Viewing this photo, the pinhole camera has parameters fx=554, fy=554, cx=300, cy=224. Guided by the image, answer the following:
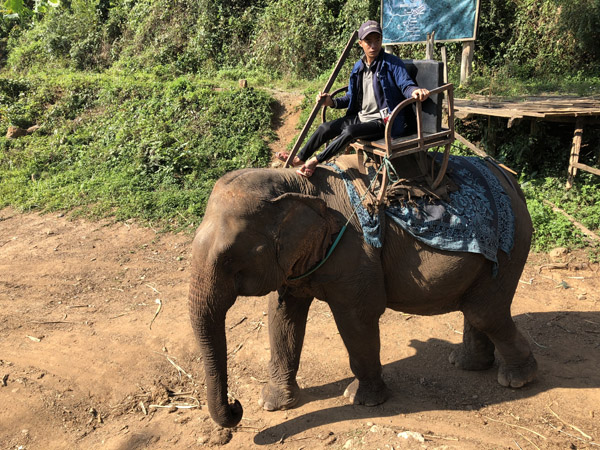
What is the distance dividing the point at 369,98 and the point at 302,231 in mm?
1357

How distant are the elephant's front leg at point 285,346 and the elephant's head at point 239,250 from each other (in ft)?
2.57

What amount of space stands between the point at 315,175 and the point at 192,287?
1.33m

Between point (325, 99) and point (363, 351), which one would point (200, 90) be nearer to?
point (325, 99)

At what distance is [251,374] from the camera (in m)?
5.55

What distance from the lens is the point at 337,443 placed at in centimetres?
422

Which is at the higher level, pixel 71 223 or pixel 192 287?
pixel 192 287

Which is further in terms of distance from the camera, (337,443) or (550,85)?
(550,85)

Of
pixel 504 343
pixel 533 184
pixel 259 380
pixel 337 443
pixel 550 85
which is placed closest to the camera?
pixel 337 443

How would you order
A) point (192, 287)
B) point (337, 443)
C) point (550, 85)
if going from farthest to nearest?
point (550, 85) < point (337, 443) < point (192, 287)

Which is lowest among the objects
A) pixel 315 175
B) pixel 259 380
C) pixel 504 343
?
pixel 259 380

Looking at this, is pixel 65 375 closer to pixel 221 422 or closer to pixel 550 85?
pixel 221 422

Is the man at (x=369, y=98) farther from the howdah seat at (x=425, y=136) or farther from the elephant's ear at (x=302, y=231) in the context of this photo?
the elephant's ear at (x=302, y=231)

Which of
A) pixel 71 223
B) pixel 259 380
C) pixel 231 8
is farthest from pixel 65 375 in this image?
pixel 231 8

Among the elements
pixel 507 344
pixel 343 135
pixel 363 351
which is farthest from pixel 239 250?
pixel 507 344
